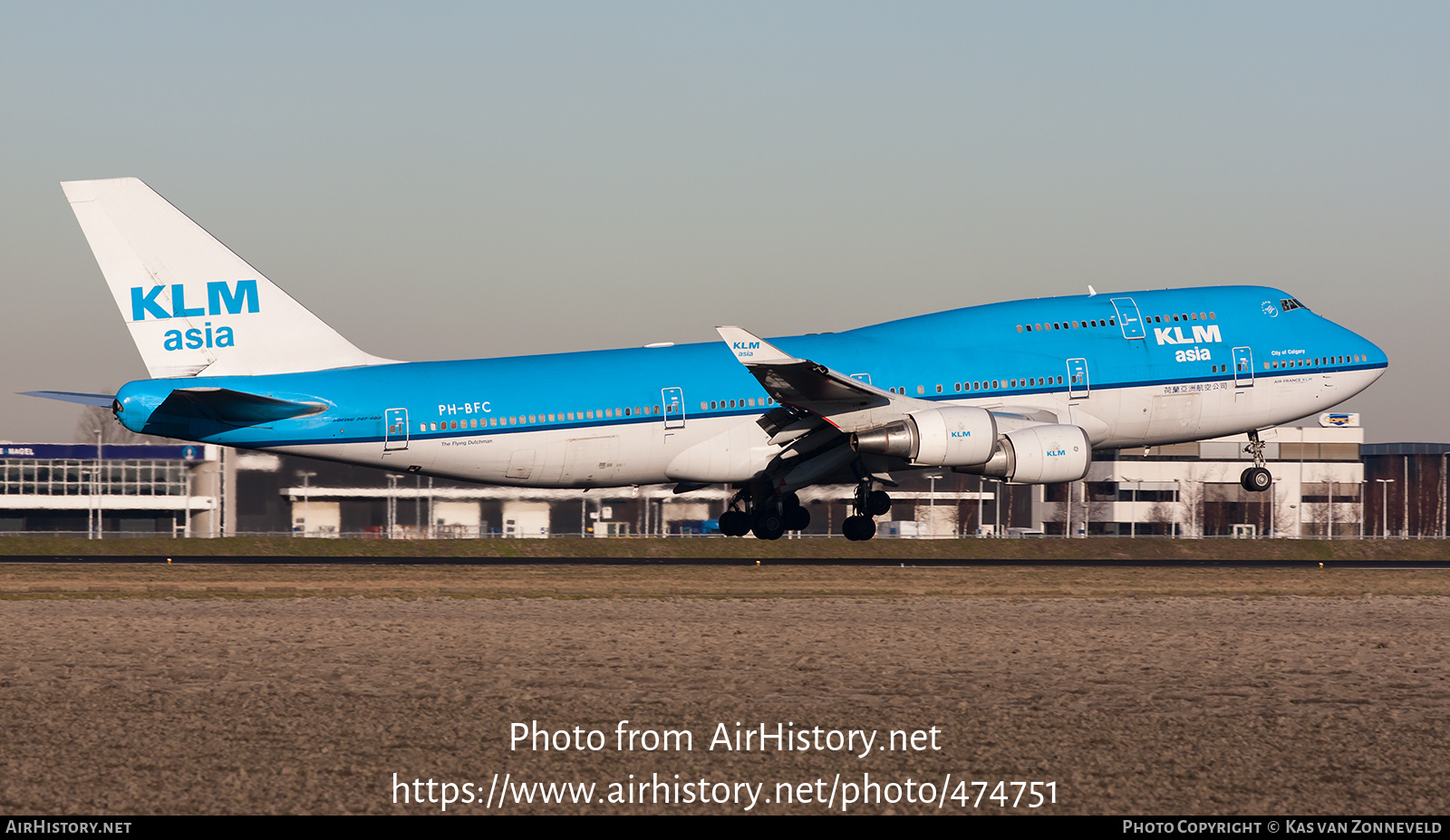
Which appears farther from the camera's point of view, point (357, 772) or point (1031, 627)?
point (1031, 627)

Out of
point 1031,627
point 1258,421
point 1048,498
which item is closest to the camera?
point 1031,627

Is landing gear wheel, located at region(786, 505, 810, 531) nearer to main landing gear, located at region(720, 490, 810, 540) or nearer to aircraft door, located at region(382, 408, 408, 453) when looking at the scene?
main landing gear, located at region(720, 490, 810, 540)

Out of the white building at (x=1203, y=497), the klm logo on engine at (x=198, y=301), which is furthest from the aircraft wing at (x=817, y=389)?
the white building at (x=1203, y=497)

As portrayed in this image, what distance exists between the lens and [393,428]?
39031 mm

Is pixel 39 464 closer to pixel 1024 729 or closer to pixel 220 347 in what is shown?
pixel 220 347

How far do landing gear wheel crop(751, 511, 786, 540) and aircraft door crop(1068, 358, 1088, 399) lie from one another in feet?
29.7

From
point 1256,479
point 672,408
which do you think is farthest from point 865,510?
point 1256,479

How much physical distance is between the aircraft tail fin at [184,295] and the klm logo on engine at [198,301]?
2 cm

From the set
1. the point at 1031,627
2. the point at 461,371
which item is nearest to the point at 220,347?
the point at 461,371

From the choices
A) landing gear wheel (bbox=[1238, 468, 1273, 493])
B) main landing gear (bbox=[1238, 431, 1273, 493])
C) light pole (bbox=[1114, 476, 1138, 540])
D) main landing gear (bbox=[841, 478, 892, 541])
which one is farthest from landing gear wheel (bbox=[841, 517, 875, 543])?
light pole (bbox=[1114, 476, 1138, 540])

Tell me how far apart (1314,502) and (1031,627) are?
108 metres

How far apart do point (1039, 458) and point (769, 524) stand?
8.22 metres

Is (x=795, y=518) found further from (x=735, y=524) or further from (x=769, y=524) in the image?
(x=735, y=524)

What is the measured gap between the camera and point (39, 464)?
396ft
